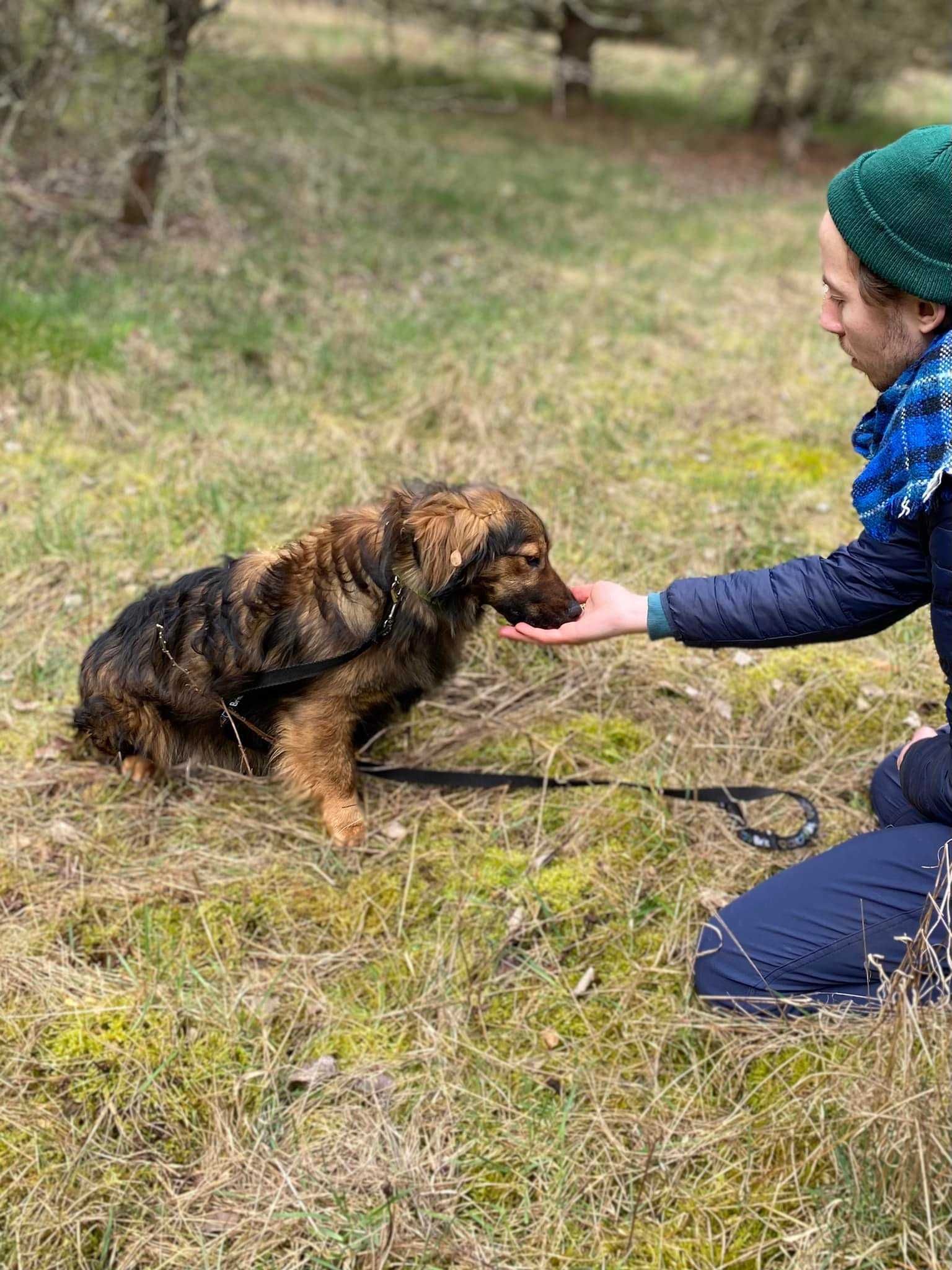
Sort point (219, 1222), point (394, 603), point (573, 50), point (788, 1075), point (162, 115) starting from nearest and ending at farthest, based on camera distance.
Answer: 1. point (219, 1222)
2. point (788, 1075)
3. point (394, 603)
4. point (162, 115)
5. point (573, 50)

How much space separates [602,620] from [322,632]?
0.89 meters

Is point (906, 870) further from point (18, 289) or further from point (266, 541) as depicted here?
point (18, 289)

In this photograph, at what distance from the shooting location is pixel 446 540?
9.38 feet

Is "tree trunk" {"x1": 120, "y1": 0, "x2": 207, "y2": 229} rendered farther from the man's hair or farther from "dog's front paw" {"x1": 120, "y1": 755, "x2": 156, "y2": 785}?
the man's hair

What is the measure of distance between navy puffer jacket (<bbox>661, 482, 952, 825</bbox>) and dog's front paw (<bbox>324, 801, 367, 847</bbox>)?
1.26 m

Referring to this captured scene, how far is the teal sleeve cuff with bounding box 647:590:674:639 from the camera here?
2.79 m

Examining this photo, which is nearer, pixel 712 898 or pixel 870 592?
pixel 870 592

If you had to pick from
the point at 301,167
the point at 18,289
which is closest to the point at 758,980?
the point at 18,289

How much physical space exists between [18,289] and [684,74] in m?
20.6

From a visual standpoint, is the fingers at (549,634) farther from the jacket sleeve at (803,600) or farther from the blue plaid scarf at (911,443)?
the blue plaid scarf at (911,443)

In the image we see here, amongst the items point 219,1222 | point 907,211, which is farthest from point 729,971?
point 907,211

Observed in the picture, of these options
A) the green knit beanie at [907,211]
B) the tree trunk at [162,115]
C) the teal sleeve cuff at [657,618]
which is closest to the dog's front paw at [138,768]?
the teal sleeve cuff at [657,618]

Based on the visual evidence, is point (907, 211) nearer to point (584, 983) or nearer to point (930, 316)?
point (930, 316)

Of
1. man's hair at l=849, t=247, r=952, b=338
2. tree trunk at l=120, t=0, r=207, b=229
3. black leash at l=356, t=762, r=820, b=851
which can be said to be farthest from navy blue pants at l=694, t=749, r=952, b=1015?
tree trunk at l=120, t=0, r=207, b=229
